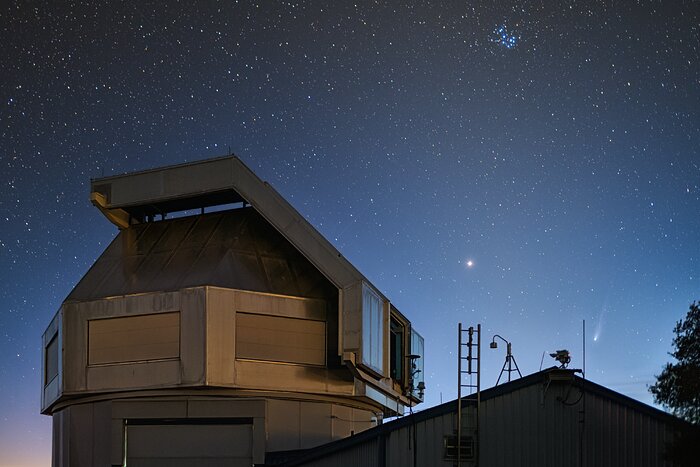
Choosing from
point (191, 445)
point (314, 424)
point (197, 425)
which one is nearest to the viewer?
point (191, 445)

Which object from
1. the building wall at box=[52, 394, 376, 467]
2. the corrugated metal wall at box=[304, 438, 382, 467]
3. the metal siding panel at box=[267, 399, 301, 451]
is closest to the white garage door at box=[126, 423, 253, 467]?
the building wall at box=[52, 394, 376, 467]

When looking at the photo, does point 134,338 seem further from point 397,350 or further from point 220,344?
point 397,350

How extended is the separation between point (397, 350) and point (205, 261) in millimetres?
11779

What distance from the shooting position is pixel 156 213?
43.4m

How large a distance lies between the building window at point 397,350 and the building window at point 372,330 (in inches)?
222

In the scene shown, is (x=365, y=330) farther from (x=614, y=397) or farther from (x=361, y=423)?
(x=614, y=397)

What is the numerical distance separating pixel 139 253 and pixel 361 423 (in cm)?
1251

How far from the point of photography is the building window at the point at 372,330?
36.7 metres

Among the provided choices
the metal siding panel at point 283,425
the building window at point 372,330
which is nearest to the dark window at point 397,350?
the building window at point 372,330

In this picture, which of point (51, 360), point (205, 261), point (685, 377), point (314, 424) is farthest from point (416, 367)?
point (685, 377)

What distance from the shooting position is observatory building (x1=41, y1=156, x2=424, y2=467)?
36406 mm

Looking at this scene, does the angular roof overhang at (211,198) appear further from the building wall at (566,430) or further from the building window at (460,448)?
the building wall at (566,430)

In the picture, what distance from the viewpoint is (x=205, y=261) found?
38.7 meters

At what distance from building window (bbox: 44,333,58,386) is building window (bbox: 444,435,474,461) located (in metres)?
19.8
